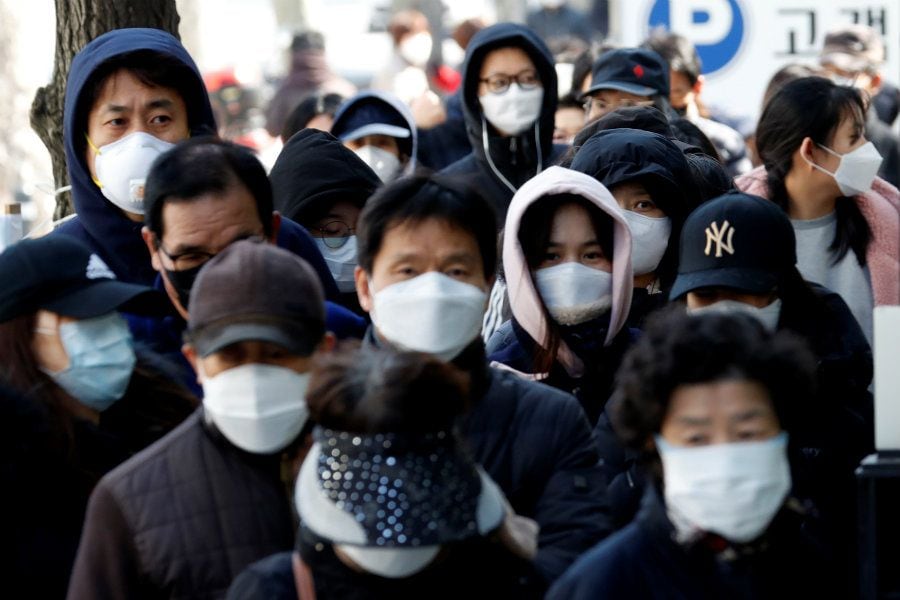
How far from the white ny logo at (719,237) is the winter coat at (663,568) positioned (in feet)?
5.10

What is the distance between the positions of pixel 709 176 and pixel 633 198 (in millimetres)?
648

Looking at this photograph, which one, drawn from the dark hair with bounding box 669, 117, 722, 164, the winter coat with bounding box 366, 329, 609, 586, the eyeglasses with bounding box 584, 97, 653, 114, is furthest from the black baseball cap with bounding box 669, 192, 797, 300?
the eyeglasses with bounding box 584, 97, 653, 114

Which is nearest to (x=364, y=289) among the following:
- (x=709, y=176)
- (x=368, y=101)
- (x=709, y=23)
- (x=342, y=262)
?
(x=342, y=262)

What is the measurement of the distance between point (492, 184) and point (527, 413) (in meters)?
3.50

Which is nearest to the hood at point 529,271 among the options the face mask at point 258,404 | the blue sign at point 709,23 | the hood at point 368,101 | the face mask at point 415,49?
the face mask at point 258,404

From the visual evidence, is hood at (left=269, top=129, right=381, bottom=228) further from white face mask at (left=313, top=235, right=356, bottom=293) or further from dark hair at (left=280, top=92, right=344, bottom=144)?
dark hair at (left=280, top=92, right=344, bottom=144)

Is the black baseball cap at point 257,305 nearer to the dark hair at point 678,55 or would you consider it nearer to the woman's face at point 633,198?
the woman's face at point 633,198

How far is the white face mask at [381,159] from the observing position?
771cm

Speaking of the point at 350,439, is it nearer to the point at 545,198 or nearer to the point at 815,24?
the point at 545,198

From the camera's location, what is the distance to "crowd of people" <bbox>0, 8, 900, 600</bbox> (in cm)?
367

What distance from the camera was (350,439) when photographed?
11.9ft

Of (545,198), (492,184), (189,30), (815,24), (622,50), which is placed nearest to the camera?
(545,198)

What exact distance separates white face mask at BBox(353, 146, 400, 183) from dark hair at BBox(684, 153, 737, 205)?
1.39 m

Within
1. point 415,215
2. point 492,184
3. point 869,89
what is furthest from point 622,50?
point 415,215
